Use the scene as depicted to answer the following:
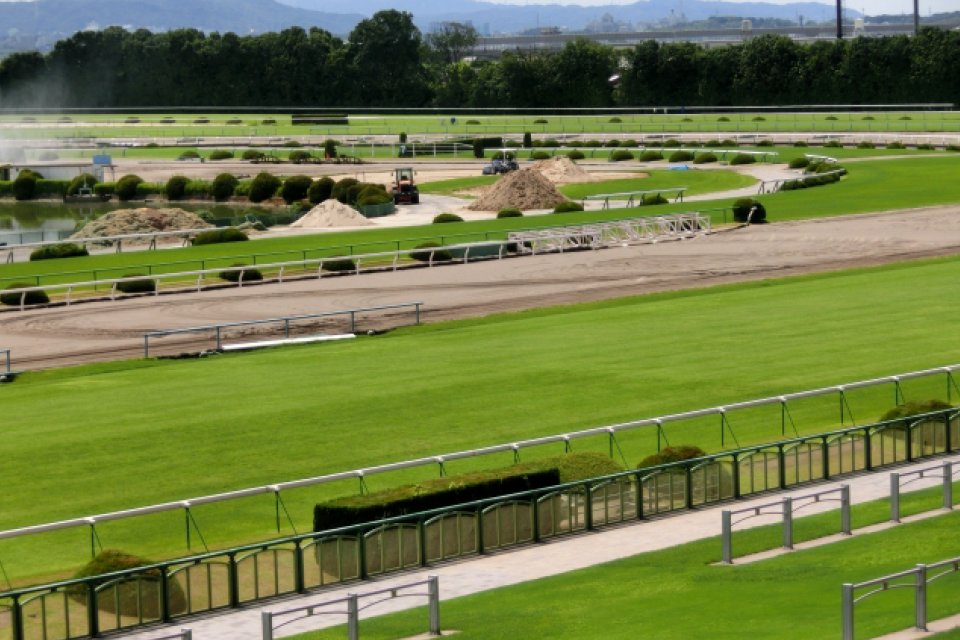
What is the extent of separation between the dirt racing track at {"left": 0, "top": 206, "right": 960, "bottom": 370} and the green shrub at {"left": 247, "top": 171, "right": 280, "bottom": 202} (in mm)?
33386

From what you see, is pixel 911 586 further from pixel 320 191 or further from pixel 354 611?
pixel 320 191

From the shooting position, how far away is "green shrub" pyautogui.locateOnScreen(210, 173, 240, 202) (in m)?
80.1

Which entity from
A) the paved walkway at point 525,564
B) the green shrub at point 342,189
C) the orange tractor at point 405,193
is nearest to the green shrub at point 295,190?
the green shrub at point 342,189

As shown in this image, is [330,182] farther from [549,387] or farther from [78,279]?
[549,387]

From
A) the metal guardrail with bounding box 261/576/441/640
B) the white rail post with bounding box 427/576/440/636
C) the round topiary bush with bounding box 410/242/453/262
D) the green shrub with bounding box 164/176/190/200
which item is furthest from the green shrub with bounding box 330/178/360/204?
the white rail post with bounding box 427/576/440/636

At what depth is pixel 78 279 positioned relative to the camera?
44.6 m

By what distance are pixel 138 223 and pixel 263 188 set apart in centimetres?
1932

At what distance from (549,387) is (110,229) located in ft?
113

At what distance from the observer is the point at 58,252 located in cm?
5275

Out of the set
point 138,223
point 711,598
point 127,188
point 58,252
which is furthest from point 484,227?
point 711,598

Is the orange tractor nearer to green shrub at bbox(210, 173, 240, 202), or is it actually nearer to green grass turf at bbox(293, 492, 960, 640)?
green shrub at bbox(210, 173, 240, 202)

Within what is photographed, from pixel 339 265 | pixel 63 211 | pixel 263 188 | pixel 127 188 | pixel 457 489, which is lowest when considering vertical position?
pixel 457 489

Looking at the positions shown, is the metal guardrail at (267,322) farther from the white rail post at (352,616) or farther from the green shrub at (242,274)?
the white rail post at (352,616)

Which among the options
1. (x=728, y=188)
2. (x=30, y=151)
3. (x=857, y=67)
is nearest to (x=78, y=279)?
(x=728, y=188)
